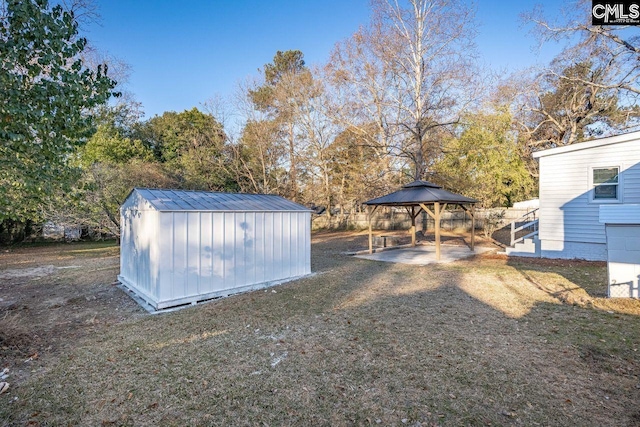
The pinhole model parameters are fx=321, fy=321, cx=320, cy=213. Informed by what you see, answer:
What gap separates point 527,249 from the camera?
35.4ft

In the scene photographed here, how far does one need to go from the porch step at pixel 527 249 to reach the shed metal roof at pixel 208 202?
25.2 ft

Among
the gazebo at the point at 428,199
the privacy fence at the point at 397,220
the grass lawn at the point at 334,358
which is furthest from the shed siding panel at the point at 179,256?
the privacy fence at the point at 397,220

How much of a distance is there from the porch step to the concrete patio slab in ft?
3.67

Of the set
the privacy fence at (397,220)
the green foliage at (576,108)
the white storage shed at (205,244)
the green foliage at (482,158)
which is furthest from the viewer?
the privacy fence at (397,220)

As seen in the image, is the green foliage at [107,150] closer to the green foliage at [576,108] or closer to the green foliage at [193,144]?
the green foliage at [193,144]

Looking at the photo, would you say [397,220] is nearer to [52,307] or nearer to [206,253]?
[206,253]

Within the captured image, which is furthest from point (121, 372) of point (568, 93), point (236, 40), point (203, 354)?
point (568, 93)

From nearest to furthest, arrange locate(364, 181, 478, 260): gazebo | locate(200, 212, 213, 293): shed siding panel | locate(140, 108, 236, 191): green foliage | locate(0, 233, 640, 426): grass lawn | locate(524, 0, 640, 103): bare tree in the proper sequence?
locate(0, 233, 640, 426): grass lawn
locate(200, 212, 213, 293): shed siding panel
locate(364, 181, 478, 260): gazebo
locate(524, 0, 640, 103): bare tree
locate(140, 108, 236, 191): green foliage

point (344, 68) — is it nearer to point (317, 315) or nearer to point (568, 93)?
point (568, 93)

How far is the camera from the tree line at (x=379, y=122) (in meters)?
14.0

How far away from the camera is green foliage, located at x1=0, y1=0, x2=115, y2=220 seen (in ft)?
11.5

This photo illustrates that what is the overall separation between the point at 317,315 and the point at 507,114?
18.0m

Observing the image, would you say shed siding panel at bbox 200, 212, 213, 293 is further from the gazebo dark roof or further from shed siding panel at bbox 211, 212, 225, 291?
the gazebo dark roof

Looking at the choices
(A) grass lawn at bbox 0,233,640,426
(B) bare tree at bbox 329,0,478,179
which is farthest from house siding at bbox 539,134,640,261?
(B) bare tree at bbox 329,0,478,179
